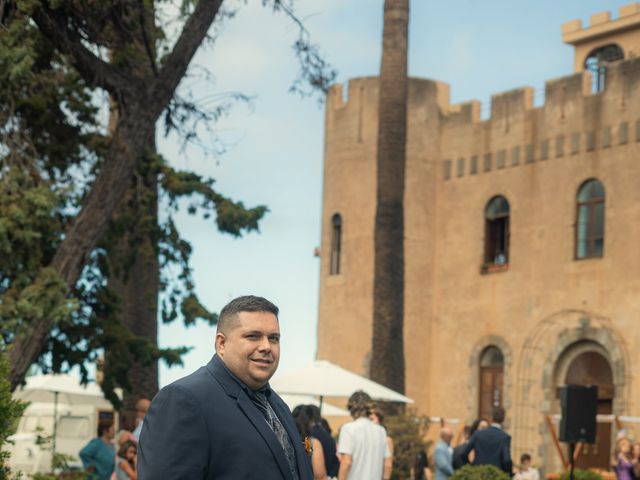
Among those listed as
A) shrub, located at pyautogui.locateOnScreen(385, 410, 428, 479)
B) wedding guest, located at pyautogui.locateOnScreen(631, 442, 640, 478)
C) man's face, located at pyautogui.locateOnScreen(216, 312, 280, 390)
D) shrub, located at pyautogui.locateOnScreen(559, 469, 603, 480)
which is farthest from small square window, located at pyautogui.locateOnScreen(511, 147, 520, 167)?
man's face, located at pyautogui.locateOnScreen(216, 312, 280, 390)

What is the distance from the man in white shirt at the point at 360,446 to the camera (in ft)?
34.6

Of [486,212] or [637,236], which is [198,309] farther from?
[486,212]

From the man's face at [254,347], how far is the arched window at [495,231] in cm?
2699

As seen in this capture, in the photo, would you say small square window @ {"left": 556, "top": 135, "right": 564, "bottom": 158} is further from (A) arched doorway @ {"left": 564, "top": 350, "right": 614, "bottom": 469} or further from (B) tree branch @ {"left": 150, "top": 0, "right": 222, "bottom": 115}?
(B) tree branch @ {"left": 150, "top": 0, "right": 222, "bottom": 115}

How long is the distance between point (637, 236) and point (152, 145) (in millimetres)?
13554

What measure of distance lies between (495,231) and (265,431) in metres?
27.5

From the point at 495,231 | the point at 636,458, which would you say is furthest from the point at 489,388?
the point at 636,458

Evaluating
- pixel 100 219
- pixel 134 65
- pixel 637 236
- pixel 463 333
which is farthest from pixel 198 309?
pixel 463 333

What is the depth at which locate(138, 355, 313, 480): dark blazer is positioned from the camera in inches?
167

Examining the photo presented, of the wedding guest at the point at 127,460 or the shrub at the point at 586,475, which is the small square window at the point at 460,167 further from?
the wedding guest at the point at 127,460

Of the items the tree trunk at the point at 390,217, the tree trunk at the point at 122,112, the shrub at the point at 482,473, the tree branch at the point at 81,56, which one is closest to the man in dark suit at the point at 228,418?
the tree trunk at the point at 122,112

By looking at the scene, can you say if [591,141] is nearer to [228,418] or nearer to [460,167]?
[460,167]

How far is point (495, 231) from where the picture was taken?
3153 centimetres

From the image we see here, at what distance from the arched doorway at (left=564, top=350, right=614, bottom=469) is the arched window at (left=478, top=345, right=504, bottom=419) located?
196 cm
